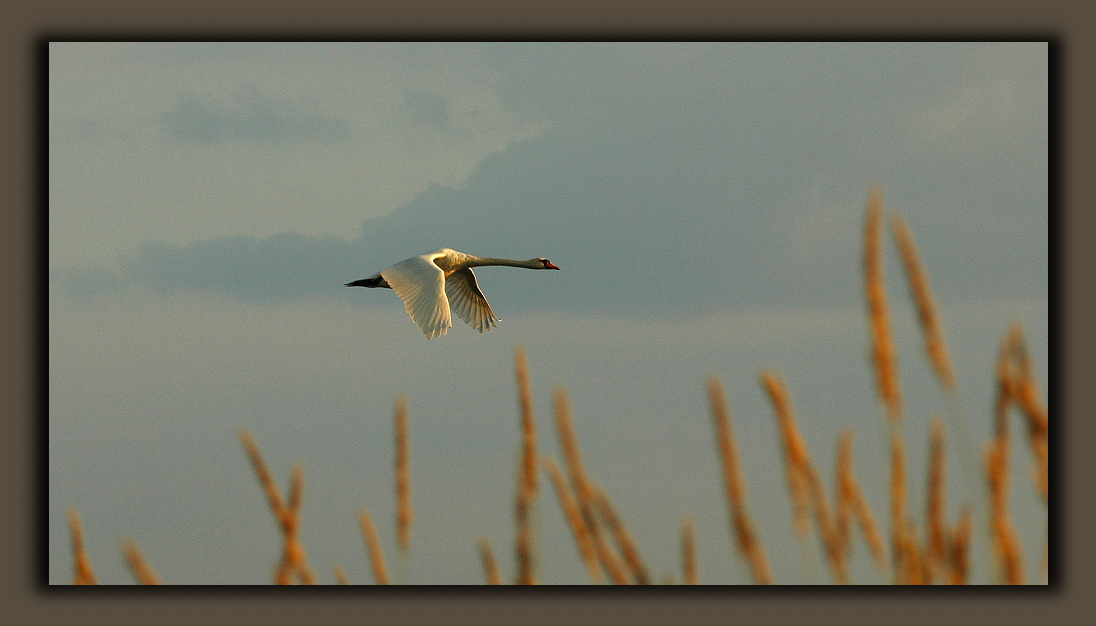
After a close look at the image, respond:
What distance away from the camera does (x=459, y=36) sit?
557 centimetres

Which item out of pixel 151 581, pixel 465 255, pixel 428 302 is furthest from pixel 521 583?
pixel 465 255

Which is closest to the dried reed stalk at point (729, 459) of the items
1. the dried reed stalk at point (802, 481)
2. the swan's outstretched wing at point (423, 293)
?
the dried reed stalk at point (802, 481)

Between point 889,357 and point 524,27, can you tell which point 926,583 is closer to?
point 889,357

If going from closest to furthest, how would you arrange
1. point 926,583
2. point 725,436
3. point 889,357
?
point 725,436
point 889,357
point 926,583

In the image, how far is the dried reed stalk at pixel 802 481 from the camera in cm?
188

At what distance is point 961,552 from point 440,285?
5911mm

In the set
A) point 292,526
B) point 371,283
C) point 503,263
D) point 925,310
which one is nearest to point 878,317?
point 925,310

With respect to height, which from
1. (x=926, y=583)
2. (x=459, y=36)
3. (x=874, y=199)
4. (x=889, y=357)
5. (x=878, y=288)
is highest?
(x=459, y=36)

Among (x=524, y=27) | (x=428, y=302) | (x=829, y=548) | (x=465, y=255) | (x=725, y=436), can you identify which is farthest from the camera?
(x=465, y=255)

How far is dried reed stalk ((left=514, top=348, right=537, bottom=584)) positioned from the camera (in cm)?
216

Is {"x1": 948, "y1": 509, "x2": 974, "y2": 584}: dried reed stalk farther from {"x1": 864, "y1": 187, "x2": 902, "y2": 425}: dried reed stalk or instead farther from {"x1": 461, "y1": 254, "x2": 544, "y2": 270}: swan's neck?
{"x1": 461, "y1": 254, "x2": 544, "y2": 270}: swan's neck

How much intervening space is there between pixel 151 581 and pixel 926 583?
68.1 inches

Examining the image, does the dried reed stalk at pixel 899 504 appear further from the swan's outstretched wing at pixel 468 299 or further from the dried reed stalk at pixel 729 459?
the swan's outstretched wing at pixel 468 299

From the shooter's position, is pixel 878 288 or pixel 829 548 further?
pixel 829 548
